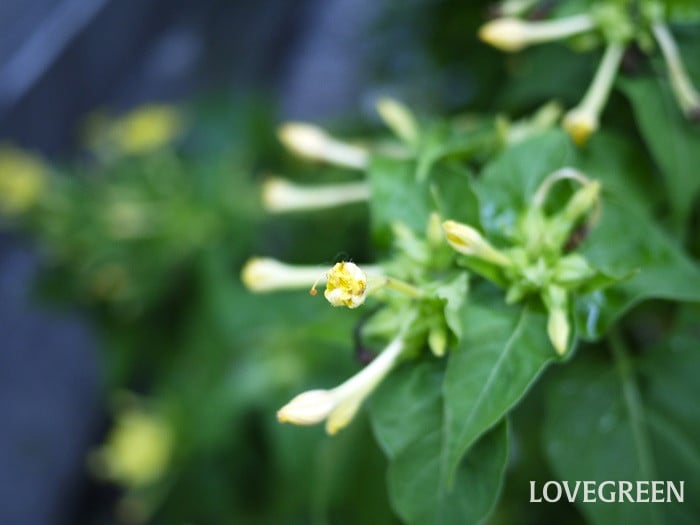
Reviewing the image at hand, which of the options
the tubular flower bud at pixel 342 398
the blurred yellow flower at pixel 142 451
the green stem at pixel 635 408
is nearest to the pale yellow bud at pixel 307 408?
the tubular flower bud at pixel 342 398

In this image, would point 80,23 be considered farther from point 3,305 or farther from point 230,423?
point 230,423

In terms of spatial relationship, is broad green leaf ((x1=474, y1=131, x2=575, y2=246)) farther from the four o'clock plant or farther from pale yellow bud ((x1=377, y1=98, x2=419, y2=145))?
pale yellow bud ((x1=377, y1=98, x2=419, y2=145))

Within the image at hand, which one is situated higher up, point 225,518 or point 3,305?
point 3,305

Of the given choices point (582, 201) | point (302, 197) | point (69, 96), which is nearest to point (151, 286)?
point (302, 197)

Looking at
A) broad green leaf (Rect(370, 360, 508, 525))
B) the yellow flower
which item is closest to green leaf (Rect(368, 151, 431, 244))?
broad green leaf (Rect(370, 360, 508, 525))

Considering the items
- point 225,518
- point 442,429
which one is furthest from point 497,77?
point 225,518

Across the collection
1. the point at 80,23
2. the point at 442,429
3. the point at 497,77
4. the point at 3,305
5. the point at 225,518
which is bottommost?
the point at 225,518

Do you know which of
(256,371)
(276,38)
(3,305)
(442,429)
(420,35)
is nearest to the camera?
(442,429)
